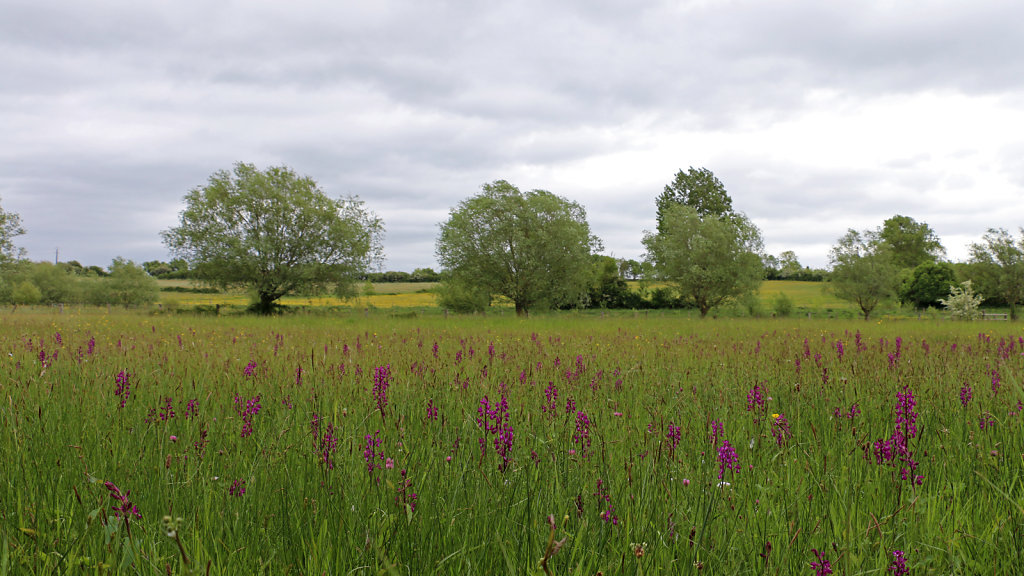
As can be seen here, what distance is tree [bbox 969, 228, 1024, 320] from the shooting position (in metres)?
37.5

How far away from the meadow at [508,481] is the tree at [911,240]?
99.4 metres

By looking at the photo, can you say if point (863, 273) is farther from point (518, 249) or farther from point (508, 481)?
point (508, 481)

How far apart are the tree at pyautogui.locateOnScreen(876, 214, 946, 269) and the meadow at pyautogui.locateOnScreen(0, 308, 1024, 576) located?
99.4 meters

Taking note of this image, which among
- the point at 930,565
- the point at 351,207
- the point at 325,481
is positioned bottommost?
the point at 930,565

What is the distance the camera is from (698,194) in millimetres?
63781

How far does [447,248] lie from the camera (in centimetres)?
3591

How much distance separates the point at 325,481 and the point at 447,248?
3379 cm

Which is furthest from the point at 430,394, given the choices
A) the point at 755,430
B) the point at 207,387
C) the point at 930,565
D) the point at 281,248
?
the point at 281,248

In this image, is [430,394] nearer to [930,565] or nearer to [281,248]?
[930,565]

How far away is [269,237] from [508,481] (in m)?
36.9

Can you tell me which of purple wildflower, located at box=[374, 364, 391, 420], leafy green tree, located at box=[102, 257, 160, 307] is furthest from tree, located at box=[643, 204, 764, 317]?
leafy green tree, located at box=[102, 257, 160, 307]

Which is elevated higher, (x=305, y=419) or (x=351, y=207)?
(x=351, y=207)

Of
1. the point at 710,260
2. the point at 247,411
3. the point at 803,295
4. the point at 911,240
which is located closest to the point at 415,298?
the point at 710,260

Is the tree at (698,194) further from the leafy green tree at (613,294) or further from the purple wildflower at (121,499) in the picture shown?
the purple wildflower at (121,499)
